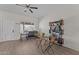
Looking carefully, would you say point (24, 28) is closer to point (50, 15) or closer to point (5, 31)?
point (5, 31)

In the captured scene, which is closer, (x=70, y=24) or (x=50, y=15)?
(x=50, y=15)

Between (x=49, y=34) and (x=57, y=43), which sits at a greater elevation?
(x=49, y=34)

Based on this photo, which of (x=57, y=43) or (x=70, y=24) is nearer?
(x=57, y=43)

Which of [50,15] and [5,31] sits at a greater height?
[50,15]

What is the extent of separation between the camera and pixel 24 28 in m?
2.75
